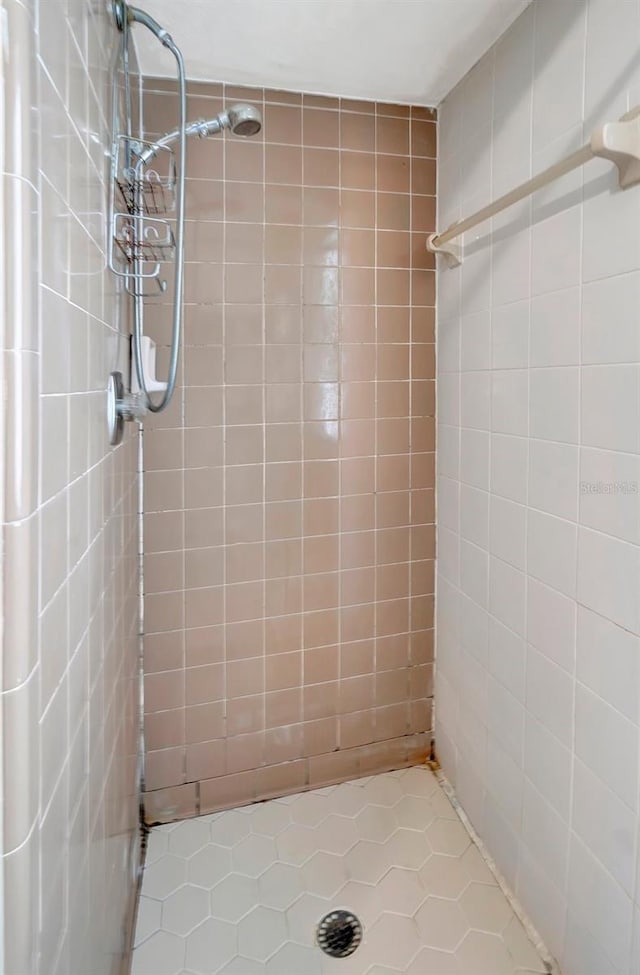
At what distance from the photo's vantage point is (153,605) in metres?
1.71

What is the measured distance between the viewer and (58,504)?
2.26ft

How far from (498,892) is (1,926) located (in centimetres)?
140

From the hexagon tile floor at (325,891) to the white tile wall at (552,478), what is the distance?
0.12m

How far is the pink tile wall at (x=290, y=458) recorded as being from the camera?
5.49ft

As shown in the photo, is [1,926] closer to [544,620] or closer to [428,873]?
[544,620]

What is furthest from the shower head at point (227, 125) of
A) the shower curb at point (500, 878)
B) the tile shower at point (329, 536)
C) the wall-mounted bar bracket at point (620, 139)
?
the shower curb at point (500, 878)

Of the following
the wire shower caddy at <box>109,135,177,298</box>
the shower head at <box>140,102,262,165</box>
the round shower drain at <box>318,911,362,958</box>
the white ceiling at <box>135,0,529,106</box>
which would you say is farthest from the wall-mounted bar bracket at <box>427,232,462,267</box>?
the round shower drain at <box>318,911,362,958</box>

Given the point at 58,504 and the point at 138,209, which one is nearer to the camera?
the point at 58,504

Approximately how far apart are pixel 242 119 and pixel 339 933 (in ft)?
6.25

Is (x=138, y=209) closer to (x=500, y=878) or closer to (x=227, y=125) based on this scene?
(x=227, y=125)

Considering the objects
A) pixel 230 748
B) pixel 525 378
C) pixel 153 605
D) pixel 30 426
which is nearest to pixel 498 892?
pixel 230 748

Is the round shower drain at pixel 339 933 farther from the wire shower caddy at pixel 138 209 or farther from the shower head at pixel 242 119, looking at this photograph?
the shower head at pixel 242 119

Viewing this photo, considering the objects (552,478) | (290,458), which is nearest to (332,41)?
(290,458)

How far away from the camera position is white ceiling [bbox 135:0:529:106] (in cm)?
134
